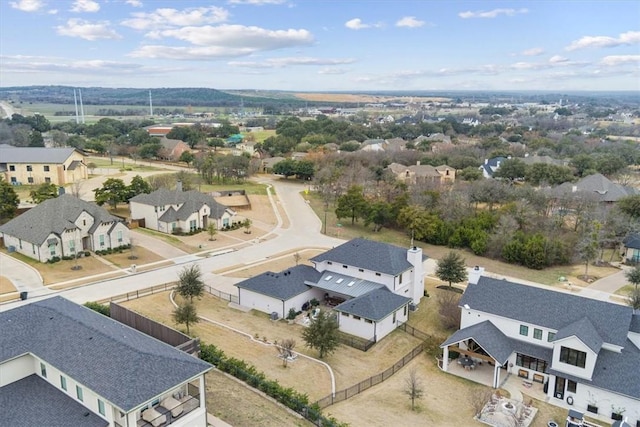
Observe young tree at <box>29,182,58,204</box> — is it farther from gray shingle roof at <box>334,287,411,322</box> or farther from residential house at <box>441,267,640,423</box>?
residential house at <box>441,267,640,423</box>

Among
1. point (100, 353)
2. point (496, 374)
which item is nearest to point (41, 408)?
point (100, 353)

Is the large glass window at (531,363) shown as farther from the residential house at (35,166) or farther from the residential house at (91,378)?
the residential house at (35,166)

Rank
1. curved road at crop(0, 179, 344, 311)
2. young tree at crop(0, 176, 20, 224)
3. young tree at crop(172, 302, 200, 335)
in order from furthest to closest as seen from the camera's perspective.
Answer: young tree at crop(0, 176, 20, 224) < curved road at crop(0, 179, 344, 311) < young tree at crop(172, 302, 200, 335)

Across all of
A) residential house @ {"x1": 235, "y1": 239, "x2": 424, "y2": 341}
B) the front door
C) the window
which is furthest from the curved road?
the window

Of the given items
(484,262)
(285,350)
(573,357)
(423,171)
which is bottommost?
(484,262)

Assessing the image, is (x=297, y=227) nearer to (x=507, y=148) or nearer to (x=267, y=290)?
(x=267, y=290)

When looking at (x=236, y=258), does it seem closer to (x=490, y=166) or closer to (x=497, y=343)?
(x=497, y=343)
